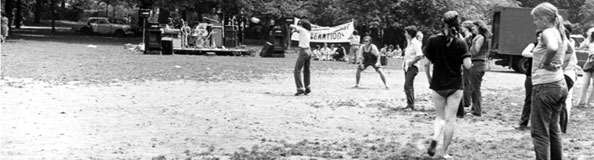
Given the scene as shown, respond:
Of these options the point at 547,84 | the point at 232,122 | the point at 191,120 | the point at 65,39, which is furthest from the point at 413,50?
the point at 65,39

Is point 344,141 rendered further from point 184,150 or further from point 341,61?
point 341,61

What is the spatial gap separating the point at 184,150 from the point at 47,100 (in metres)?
4.73

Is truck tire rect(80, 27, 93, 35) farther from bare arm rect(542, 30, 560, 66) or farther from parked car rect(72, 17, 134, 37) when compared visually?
bare arm rect(542, 30, 560, 66)

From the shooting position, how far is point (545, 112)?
19.7 ft

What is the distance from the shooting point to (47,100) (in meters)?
10.9

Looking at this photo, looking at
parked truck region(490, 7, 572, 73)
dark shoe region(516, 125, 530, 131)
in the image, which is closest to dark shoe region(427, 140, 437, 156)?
dark shoe region(516, 125, 530, 131)

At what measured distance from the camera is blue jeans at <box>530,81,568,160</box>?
236 inches

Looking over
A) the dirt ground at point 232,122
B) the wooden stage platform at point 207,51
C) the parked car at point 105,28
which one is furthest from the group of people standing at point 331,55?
the parked car at point 105,28

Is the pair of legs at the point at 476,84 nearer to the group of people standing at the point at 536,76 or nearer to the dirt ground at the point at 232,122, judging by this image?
the dirt ground at the point at 232,122

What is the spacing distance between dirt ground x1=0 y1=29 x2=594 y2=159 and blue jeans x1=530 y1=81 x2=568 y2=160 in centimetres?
98

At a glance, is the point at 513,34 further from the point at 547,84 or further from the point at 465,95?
the point at 547,84

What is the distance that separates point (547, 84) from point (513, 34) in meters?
20.5

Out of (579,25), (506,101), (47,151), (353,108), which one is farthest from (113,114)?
(579,25)

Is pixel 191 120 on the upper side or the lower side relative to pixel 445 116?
lower
